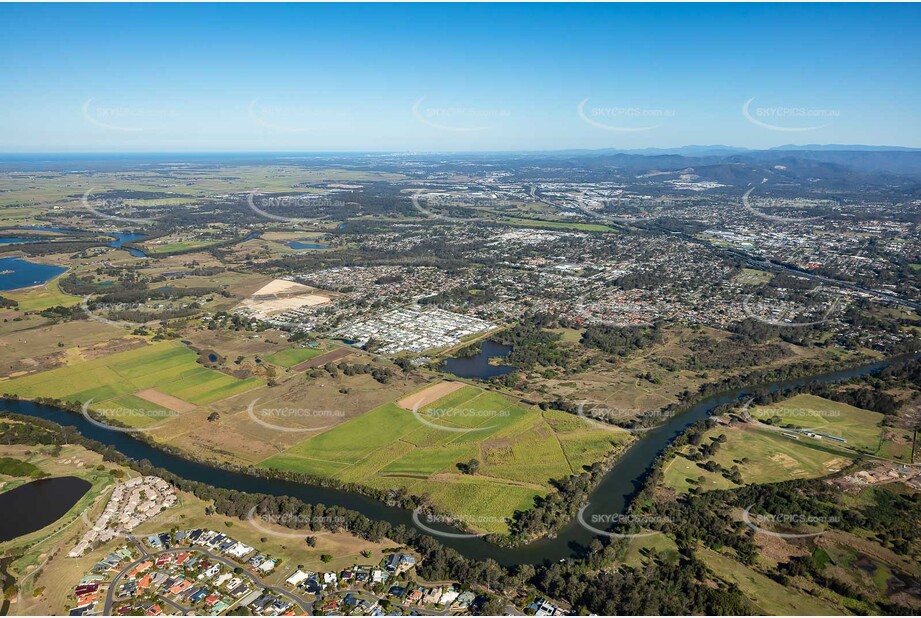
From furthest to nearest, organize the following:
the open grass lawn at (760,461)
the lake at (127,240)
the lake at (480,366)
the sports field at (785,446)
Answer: the lake at (127,240) → the lake at (480,366) → the sports field at (785,446) → the open grass lawn at (760,461)

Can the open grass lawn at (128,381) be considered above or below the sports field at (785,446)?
above

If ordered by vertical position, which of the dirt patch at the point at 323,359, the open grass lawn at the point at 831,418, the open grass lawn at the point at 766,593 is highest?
the dirt patch at the point at 323,359

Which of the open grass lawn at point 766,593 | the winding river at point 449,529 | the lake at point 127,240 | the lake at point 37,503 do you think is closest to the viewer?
the open grass lawn at point 766,593

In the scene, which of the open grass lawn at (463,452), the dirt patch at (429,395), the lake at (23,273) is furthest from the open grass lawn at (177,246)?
the open grass lawn at (463,452)

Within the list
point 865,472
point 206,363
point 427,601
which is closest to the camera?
point 427,601

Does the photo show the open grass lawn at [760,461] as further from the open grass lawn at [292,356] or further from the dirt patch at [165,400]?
the dirt patch at [165,400]

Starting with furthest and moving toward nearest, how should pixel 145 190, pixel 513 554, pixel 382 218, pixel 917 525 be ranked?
pixel 145 190 < pixel 382 218 < pixel 917 525 < pixel 513 554

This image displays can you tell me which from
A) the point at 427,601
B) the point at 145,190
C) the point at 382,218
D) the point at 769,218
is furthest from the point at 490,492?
the point at 145,190

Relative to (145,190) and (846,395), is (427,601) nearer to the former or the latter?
(846,395)
